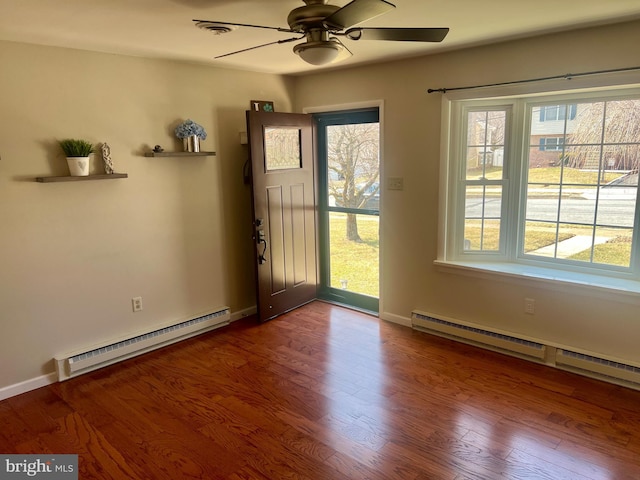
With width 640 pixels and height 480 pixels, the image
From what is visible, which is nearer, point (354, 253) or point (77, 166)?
point (77, 166)

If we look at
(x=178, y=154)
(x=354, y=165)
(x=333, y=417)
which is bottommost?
(x=333, y=417)

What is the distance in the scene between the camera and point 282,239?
4164 millimetres

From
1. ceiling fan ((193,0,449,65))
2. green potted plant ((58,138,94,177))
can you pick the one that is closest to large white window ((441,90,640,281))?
ceiling fan ((193,0,449,65))

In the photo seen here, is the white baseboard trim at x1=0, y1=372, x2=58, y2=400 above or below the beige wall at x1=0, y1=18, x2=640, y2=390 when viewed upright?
below

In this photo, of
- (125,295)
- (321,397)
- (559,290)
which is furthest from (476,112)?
(125,295)

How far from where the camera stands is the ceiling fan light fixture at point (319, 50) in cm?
203

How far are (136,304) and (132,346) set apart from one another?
0.33 metres

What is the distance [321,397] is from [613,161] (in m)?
2.54

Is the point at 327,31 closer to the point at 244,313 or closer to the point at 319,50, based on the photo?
the point at 319,50

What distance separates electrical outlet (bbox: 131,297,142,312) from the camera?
3.48 m

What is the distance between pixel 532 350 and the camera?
3.22m

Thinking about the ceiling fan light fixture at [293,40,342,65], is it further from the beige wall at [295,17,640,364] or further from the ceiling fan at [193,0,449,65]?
the beige wall at [295,17,640,364]

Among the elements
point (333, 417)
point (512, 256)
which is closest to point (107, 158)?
point (333, 417)

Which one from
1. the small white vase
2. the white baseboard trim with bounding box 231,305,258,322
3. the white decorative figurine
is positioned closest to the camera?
the small white vase
